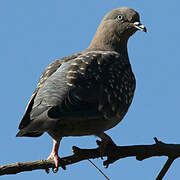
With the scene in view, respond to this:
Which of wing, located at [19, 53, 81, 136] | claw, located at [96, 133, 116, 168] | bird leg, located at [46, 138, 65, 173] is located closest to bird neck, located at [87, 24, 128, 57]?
wing, located at [19, 53, 81, 136]

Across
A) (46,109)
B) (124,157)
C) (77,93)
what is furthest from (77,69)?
(124,157)

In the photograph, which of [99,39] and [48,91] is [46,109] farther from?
[99,39]

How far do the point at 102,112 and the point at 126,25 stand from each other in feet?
8.46

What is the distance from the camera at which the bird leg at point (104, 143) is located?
614cm


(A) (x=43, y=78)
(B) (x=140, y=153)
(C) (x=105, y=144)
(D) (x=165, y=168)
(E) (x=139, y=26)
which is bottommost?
(D) (x=165, y=168)

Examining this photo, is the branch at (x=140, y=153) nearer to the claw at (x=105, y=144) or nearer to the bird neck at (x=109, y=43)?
the claw at (x=105, y=144)

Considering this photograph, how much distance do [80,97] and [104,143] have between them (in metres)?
0.70

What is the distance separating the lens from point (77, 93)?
613cm

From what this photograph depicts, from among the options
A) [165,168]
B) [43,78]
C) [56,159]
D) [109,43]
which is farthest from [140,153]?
[109,43]

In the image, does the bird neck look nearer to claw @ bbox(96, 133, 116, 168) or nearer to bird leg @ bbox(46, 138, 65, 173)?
claw @ bbox(96, 133, 116, 168)

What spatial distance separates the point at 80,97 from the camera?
6141mm

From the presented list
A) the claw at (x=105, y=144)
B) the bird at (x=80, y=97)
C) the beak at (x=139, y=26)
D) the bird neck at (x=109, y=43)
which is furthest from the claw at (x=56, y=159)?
the beak at (x=139, y=26)

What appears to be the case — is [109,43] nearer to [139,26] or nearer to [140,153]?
[139,26]

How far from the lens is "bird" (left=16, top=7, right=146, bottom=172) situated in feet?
18.9
